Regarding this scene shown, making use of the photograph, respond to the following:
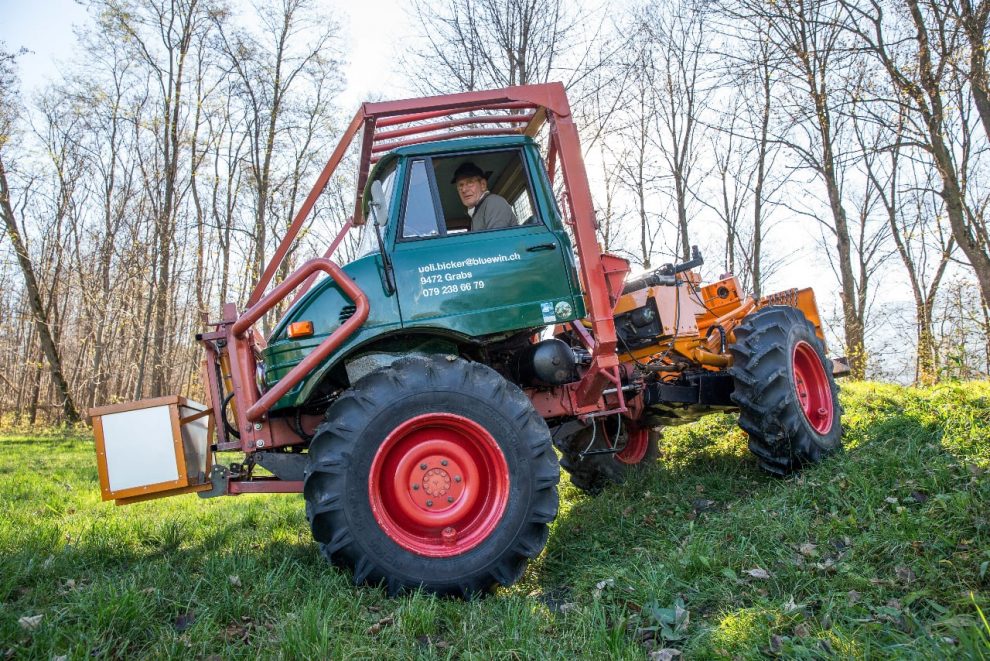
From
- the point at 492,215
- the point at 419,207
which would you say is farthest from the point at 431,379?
the point at 492,215

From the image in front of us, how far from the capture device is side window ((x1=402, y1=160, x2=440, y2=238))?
4215mm

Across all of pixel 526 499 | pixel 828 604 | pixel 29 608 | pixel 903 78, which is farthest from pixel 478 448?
pixel 903 78

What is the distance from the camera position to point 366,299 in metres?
3.88

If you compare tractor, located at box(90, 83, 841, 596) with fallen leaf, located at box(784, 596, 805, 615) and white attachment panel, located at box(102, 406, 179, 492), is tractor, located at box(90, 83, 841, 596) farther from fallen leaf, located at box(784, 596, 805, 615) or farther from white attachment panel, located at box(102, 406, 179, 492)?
fallen leaf, located at box(784, 596, 805, 615)

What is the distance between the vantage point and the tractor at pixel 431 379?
12.1ft

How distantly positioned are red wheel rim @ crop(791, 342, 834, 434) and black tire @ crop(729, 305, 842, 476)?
0.32 feet

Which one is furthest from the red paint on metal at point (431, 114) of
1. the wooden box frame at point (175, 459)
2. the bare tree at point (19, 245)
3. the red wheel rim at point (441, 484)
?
the bare tree at point (19, 245)

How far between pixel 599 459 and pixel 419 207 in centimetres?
330

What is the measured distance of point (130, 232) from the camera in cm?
2252

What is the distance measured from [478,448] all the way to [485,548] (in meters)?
0.56

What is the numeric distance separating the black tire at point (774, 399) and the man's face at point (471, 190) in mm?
2311

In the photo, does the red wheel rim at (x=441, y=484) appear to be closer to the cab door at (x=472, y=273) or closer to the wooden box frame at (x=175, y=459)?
the cab door at (x=472, y=273)

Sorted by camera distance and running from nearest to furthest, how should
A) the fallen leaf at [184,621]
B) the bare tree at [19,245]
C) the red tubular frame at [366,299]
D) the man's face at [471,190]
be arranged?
the fallen leaf at [184,621]
the red tubular frame at [366,299]
the man's face at [471,190]
the bare tree at [19,245]

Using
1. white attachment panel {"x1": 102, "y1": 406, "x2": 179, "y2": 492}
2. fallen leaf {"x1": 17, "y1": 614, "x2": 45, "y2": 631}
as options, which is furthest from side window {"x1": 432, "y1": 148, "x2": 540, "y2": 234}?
fallen leaf {"x1": 17, "y1": 614, "x2": 45, "y2": 631}
